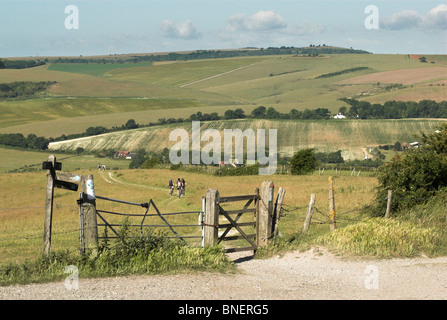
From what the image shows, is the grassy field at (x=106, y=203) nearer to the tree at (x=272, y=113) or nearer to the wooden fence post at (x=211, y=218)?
the wooden fence post at (x=211, y=218)

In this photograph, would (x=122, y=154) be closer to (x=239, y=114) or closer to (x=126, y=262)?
(x=239, y=114)

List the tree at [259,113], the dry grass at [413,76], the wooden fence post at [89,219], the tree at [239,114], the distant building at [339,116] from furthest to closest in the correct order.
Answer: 1. the dry grass at [413,76]
2. the tree at [239,114]
3. the tree at [259,113]
4. the distant building at [339,116]
5. the wooden fence post at [89,219]

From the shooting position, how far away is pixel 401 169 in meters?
22.5

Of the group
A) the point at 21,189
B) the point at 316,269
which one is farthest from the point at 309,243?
the point at 21,189

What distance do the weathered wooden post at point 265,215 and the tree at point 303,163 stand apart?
5098 centimetres

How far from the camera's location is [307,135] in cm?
12594

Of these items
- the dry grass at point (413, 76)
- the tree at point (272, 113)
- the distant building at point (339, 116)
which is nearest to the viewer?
the distant building at point (339, 116)

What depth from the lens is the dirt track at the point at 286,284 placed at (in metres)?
11.4

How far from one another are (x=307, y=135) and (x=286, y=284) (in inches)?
4510

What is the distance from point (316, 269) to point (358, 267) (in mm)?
1050

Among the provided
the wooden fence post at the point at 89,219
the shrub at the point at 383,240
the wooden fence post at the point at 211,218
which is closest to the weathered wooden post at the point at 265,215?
the shrub at the point at 383,240

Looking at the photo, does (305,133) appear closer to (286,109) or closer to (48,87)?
(286,109)

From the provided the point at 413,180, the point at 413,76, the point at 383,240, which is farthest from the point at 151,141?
the point at 383,240

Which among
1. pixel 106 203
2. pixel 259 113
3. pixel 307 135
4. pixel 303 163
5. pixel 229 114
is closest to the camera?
pixel 106 203
